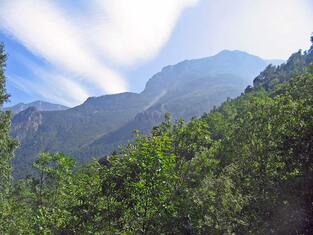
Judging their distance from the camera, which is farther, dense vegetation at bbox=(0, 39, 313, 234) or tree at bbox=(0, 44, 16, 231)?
tree at bbox=(0, 44, 16, 231)

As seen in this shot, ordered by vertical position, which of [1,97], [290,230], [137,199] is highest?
[1,97]

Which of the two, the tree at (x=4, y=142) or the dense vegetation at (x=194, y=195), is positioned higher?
the tree at (x=4, y=142)

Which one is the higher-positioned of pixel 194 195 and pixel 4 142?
pixel 4 142

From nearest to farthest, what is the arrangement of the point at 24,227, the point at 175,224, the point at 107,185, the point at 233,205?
the point at 107,185 → the point at 175,224 → the point at 233,205 → the point at 24,227

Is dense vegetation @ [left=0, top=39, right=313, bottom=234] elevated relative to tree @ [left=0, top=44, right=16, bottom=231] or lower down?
lower down

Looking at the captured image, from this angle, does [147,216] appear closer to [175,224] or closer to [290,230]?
[175,224]

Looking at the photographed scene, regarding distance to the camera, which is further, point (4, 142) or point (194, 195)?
point (4, 142)

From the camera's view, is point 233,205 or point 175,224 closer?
point 175,224

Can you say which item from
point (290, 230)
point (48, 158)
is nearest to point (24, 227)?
point (48, 158)

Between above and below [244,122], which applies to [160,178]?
below

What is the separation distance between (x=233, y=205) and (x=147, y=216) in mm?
5822

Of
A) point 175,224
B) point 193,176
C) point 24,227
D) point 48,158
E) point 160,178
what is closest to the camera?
point 160,178

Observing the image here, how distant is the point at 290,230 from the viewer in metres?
19.4

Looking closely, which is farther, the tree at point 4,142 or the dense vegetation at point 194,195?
the tree at point 4,142
